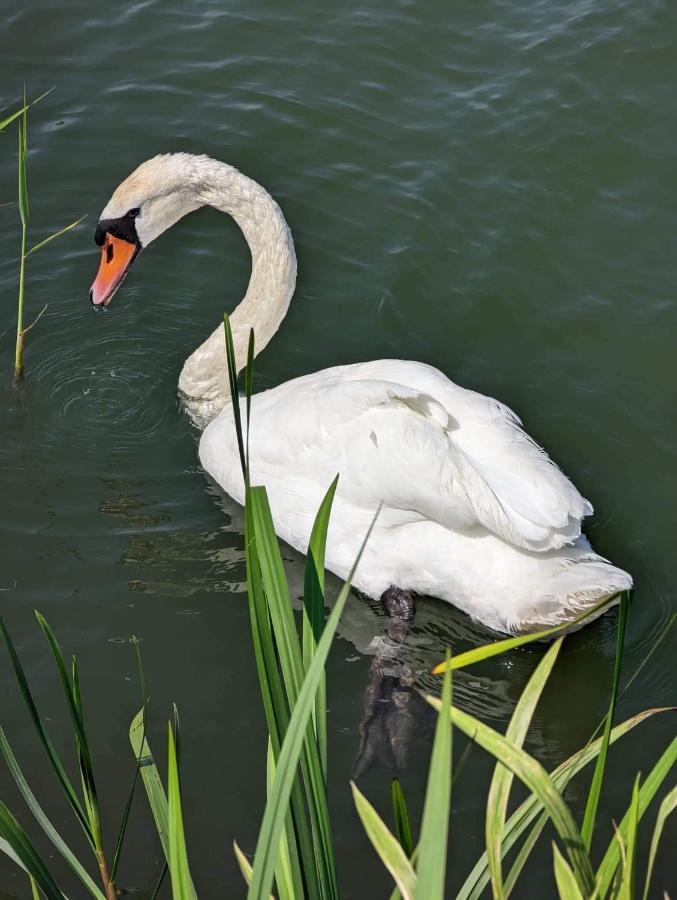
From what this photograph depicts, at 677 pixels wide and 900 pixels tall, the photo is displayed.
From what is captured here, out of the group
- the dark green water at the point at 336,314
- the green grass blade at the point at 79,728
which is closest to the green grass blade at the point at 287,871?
the green grass blade at the point at 79,728

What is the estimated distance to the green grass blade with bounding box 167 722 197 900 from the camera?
6.71 ft

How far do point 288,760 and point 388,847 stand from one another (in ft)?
1.19

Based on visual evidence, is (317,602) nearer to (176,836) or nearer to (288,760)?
(288,760)

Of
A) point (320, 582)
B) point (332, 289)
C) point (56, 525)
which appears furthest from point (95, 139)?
point (320, 582)

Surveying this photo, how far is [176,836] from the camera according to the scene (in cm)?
208

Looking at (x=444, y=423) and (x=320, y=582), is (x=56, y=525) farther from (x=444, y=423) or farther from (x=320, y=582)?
(x=320, y=582)

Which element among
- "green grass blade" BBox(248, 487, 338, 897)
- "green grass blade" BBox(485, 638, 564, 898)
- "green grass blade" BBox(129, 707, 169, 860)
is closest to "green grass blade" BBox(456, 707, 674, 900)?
"green grass blade" BBox(485, 638, 564, 898)

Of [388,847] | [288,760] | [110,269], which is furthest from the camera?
[110,269]

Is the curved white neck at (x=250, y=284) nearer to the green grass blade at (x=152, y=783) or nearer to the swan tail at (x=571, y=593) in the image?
the swan tail at (x=571, y=593)

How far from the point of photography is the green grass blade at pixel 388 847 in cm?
202

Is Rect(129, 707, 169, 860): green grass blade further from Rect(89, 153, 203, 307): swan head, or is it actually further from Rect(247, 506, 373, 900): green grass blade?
Rect(89, 153, 203, 307): swan head

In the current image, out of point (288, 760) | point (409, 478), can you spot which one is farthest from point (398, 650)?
point (288, 760)

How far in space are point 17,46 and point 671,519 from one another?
225 inches

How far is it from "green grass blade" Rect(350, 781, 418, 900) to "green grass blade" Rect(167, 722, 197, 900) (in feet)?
1.11
